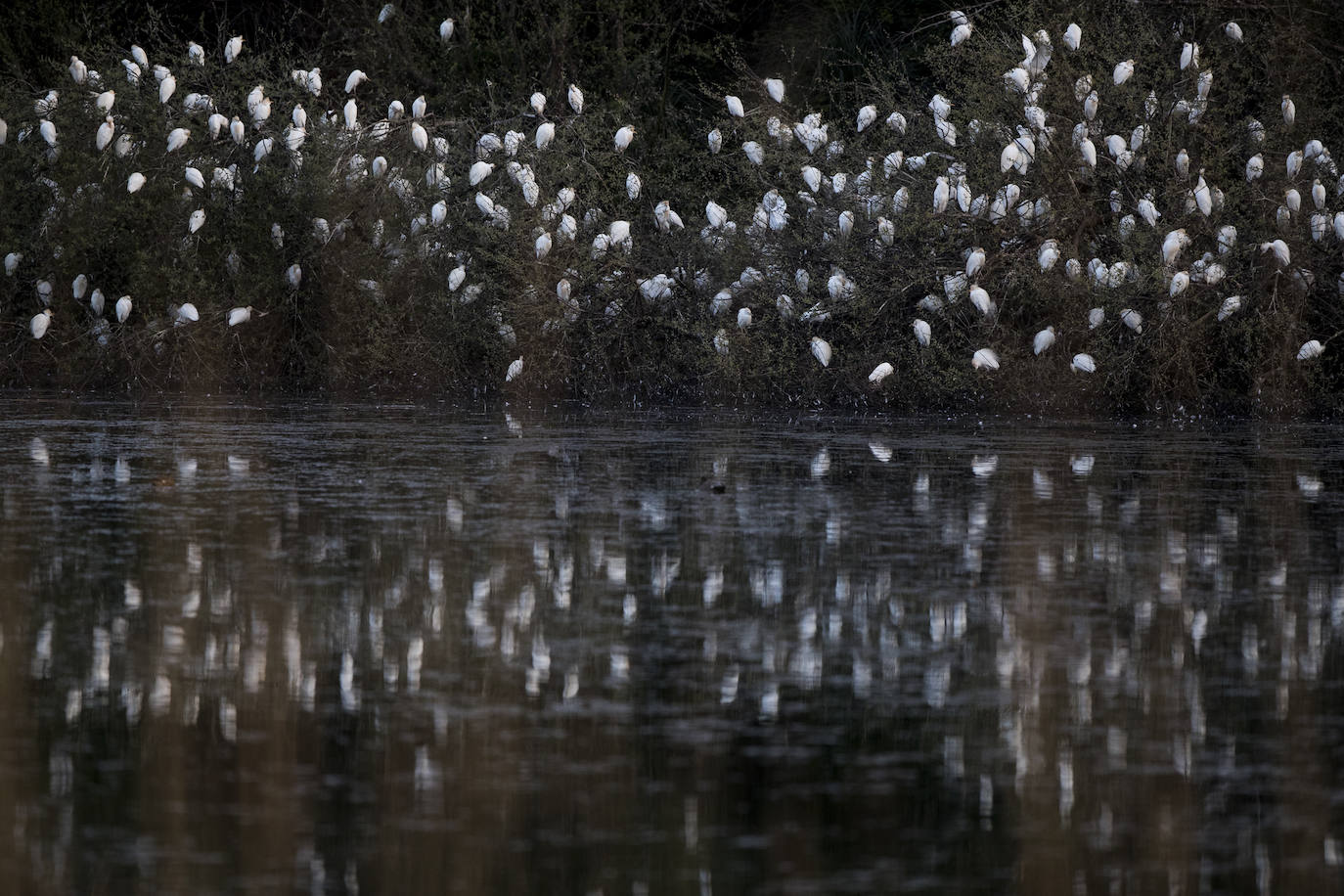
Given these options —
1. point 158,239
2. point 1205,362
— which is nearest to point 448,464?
point 1205,362

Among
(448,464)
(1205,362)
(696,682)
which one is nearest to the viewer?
(696,682)

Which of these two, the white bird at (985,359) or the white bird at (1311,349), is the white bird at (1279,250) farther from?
the white bird at (985,359)

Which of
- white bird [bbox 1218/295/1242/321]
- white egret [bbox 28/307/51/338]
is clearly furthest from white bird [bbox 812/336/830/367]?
white egret [bbox 28/307/51/338]

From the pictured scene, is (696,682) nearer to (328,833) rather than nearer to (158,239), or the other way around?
(328,833)

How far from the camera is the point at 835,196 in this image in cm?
1677

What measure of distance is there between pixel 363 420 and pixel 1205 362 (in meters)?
6.06

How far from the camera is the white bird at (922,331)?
1552 cm

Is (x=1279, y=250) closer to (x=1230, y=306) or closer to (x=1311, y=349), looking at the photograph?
(x=1230, y=306)

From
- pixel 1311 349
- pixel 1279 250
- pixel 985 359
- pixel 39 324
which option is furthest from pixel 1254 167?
pixel 39 324

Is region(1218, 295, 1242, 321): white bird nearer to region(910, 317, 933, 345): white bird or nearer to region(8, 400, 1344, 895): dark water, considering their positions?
region(910, 317, 933, 345): white bird

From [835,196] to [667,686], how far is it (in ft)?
39.0

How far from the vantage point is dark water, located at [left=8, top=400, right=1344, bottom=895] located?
12.3 feet

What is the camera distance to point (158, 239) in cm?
→ 1881

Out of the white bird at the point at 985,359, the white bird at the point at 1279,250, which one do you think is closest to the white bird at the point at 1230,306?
the white bird at the point at 1279,250
